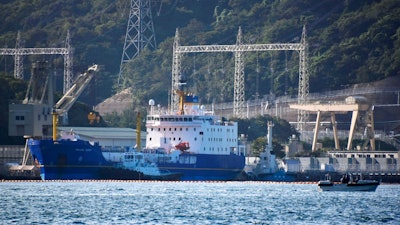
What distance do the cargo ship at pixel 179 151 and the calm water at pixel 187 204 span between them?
936 cm

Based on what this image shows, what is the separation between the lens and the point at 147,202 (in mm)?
97688

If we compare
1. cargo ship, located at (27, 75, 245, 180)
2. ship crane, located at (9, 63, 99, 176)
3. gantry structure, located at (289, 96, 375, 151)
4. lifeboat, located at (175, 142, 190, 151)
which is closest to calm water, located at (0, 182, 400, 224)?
cargo ship, located at (27, 75, 245, 180)

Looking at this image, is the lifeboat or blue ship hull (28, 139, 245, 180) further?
the lifeboat

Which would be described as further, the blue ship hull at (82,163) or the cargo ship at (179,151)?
the cargo ship at (179,151)

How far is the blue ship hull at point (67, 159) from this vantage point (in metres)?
130

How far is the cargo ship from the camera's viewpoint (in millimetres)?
131500

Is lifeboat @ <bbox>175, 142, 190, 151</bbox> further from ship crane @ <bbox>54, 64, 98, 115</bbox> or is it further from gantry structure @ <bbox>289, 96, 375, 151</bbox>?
gantry structure @ <bbox>289, 96, 375, 151</bbox>

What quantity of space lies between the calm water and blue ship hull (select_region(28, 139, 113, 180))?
7.96m

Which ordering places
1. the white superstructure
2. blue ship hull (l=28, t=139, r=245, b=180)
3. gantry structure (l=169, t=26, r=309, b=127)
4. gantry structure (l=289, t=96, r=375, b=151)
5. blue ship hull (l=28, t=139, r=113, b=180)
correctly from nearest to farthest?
blue ship hull (l=28, t=139, r=113, b=180), blue ship hull (l=28, t=139, r=245, b=180), the white superstructure, gantry structure (l=289, t=96, r=375, b=151), gantry structure (l=169, t=26, r=309, b=127)

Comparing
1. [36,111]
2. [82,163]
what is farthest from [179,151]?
[36,111]

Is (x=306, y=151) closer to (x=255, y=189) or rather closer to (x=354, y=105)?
(x=354, y=105)

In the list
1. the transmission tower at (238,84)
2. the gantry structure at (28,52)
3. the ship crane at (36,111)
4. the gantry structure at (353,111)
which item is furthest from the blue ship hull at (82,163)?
the gantry structure at (28,52)

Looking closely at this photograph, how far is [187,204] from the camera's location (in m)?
96.1

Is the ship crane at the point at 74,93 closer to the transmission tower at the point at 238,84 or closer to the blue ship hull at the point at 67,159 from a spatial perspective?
the blue ship hull at the point at 67,159
